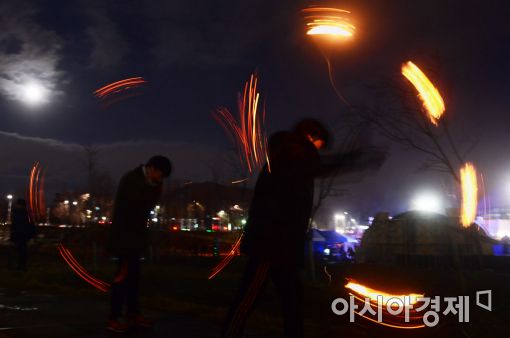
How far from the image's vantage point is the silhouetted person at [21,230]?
41.7ft

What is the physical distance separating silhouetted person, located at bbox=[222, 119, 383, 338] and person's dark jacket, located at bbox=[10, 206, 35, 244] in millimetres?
10176

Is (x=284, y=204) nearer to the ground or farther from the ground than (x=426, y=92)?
nearer to the ground

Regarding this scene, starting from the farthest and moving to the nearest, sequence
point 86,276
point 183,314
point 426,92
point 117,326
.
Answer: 1. point 426,92
2. point 86,276
3. point 183,314
4. point 117,326

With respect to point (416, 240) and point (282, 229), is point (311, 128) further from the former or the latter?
point (416, 240)

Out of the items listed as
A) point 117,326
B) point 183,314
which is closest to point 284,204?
point 117,326

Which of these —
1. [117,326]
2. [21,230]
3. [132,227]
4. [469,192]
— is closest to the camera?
[117,326]

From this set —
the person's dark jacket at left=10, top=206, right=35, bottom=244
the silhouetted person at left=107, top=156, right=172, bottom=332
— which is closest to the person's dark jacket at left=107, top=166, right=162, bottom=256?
the silhouetted person at left=107, top=156, right=172, bottom=332

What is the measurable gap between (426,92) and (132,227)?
8690mm

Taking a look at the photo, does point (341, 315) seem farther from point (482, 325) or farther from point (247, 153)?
point (247, 153)

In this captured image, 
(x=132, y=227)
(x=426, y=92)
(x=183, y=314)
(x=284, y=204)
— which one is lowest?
(x=183, y=314)

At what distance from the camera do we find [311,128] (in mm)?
4262

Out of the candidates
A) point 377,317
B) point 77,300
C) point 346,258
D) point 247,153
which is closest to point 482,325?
point 377,317

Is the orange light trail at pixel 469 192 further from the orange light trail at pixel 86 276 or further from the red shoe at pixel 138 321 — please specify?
the red shoe at pixel 138 321

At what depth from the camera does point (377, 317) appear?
22.2 feet
